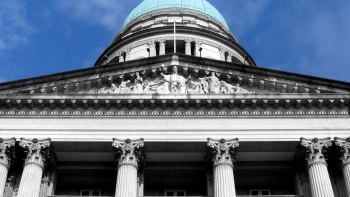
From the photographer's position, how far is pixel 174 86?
29.3 metres

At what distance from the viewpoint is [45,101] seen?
28500 millimetres

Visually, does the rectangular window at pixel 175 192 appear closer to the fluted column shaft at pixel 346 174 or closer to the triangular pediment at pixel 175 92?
the triangular pediment at pixel 175 92

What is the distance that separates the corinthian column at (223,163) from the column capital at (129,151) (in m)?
3.83

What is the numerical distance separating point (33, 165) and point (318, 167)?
1527 cm

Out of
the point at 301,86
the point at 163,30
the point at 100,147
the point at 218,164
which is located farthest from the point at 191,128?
the point at 163,30

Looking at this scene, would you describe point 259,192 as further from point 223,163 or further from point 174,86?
point 174,86

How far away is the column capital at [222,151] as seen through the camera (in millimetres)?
26959

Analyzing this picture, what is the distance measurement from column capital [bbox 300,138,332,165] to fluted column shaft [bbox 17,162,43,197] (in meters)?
14.4

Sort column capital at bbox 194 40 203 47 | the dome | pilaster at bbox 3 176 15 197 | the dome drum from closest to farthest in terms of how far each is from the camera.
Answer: pilaster at bbox 3 176 15 197 < the dome drum < column capital at bbox 194 40 203 47 < the dome

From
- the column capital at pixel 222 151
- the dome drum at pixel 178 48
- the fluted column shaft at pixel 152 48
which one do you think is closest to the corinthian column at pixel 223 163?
the column capital at pixel 222 151

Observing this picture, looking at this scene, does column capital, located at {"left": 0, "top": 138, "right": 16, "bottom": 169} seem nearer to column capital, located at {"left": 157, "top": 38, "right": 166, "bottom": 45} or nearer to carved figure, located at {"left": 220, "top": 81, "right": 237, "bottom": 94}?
carved figure, located at {"left": 220, "top": 81, "right": 237, "bottom": 94}

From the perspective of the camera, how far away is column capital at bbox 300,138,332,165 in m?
26.8

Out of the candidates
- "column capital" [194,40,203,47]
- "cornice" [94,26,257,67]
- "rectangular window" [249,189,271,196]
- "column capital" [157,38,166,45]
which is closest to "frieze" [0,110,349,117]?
"rectangular window" [249,189,271,196]

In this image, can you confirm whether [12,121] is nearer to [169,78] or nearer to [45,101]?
[45,101]
